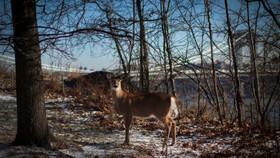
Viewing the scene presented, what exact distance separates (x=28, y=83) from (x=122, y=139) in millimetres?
2376

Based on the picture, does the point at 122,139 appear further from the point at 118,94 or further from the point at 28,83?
the point at 28,83

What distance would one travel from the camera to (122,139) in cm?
472

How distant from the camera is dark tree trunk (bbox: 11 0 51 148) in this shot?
3.38m

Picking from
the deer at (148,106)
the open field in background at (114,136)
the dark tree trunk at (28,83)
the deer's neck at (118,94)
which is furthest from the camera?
the deer's neck at (118,94)

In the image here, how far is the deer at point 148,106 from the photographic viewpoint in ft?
13.5

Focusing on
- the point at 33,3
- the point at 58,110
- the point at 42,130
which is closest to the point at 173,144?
the point at 42,130

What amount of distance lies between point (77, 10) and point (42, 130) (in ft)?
7.07

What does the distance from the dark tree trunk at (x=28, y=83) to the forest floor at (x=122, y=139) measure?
0.22 m

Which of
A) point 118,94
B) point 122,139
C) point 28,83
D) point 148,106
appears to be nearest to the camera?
point 28,83

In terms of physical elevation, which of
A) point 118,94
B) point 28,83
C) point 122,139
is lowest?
point 122,139

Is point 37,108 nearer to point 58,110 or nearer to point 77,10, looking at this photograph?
point 77,10

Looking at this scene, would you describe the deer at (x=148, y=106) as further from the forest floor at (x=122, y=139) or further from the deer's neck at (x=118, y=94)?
the forest floor at (x=122, y=139)

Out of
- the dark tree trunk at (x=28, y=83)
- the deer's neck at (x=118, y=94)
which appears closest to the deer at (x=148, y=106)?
the deer's neck at (x=118, y=94)

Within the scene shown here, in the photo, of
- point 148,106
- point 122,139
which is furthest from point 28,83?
point 122,139
